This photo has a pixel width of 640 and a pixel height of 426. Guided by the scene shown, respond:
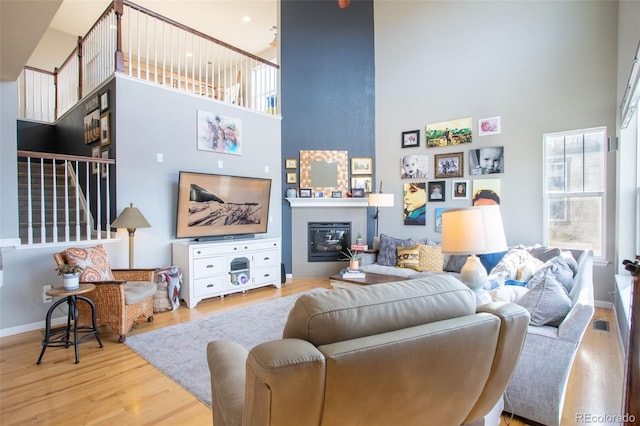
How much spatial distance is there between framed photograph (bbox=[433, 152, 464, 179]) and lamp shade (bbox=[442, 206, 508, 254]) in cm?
347

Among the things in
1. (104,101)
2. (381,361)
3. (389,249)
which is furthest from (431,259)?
(104,101)

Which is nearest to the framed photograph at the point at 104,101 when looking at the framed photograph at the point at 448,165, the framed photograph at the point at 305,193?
the framed photograph at the point at 305,193

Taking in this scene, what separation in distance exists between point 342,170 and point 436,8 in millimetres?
3132

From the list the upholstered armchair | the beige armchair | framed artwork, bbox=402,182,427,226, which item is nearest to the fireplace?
framed artwork, bbox=402,182,427,226

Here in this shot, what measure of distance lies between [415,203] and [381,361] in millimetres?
5192

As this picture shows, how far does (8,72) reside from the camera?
3109 millimetres

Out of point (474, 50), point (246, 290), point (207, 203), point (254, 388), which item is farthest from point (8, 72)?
point (474, 50)

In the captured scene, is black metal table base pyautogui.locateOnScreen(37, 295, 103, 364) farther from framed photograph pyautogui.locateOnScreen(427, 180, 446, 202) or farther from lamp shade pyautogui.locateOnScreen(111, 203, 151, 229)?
framed photograph pyautogui.locateOnScreen(427, 180, 446, 202)

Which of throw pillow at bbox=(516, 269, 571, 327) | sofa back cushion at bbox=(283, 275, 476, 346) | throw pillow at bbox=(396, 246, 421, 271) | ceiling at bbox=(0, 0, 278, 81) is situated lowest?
throw pillow at bbox=(396, 246, 421, 271)

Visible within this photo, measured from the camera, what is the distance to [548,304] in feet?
6.30

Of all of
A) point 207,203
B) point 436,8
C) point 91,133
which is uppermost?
point 436,8

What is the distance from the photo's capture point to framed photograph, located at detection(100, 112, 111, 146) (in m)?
4.31

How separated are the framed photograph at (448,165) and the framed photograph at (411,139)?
0.45 meters

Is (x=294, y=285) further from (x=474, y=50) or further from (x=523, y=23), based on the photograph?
(x=523, y=23)
